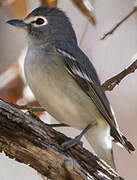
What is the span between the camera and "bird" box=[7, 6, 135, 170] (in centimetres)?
286

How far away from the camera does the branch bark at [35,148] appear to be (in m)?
2.26

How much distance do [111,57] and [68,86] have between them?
119 cm

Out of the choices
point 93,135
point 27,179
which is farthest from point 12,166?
point 93,135

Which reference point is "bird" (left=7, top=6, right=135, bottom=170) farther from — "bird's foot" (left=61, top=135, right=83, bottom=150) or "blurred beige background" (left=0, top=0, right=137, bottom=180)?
"blurred beige background" (left=0, top=0, right=137, bottom=180)

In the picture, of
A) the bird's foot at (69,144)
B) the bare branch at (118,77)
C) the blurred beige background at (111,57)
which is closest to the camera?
the bird's foot at (69,144)

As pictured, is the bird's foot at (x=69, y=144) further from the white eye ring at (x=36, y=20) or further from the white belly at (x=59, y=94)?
the white eye ring at (x=36, y=20)

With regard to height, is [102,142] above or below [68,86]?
below

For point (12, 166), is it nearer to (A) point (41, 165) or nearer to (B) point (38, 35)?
(B) point (38, 35)

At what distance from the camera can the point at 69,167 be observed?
2320 mm

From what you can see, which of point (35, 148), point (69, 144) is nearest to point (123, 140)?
point (69, 144)

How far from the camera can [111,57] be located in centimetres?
398

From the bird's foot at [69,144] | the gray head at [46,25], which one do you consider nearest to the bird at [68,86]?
the gray head at [46,25]

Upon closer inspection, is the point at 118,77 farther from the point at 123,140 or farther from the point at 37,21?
the point at 37,21

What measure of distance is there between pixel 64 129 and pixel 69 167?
1790 millimetres
